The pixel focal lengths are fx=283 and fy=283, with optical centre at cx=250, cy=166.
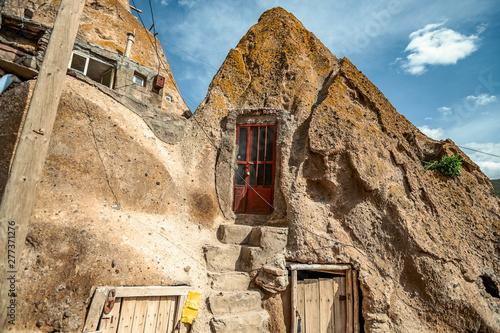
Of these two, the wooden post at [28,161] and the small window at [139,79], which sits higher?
the small window at [139,79]

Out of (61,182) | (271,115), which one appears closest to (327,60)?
(271,115)

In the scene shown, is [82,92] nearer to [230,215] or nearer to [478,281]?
[230,215]

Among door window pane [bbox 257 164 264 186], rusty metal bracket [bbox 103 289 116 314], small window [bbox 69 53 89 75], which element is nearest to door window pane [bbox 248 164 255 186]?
door window pane [bbox 257 164 264 186]

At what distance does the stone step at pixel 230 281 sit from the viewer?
5.31 metres

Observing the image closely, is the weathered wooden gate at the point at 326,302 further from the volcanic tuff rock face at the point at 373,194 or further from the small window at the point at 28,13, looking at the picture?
the small window at the point at 28,13

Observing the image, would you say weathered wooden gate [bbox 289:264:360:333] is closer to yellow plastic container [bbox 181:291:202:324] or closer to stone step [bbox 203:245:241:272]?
stone step [bbox 203:245:241:272]

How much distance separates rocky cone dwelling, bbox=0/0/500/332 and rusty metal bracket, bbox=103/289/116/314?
118 millimetres

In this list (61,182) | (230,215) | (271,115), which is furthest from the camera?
(271,115)

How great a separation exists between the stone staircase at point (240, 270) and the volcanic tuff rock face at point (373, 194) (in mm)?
371

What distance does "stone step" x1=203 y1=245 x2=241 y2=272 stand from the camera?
18.5 feet

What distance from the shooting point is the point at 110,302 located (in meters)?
3.96

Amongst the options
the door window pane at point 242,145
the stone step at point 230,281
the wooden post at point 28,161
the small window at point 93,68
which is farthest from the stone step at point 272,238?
the small window at point 93,68

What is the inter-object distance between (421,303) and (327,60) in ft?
23.6

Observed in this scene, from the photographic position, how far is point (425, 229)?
21.3 ft
